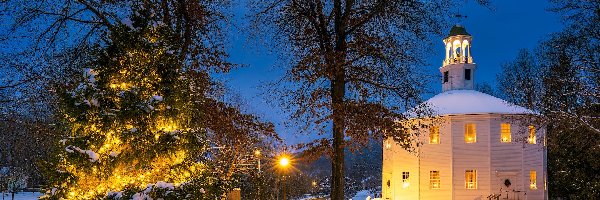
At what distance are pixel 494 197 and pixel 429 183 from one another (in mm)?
3904

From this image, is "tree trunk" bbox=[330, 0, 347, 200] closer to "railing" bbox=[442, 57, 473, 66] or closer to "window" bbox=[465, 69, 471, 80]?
"railing" bbox=[442, 57, 473, 66]

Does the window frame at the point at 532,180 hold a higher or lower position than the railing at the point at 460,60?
lower

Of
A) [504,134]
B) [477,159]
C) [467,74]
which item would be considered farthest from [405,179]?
[467,74]

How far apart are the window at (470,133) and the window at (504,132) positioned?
159 centimetres

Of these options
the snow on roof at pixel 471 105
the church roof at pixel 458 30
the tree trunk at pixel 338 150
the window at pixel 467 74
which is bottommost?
the tree trunk at pixel 338 150

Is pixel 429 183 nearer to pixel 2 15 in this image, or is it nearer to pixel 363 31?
pixel 363 31

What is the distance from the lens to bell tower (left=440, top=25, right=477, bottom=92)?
125 ft

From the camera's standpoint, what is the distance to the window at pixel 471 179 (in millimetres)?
33594

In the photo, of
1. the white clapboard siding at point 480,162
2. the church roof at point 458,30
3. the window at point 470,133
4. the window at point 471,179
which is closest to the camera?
the white clapboard siding at point 480,162

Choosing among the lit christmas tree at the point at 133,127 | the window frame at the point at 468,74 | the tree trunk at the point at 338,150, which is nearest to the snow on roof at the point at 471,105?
→ the window frame at the point at 468,74

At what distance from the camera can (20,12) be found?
12.7 m

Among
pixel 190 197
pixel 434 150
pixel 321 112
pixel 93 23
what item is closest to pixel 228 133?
pixel 321 112

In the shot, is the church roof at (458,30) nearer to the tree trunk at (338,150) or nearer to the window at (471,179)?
the window at (471,179)

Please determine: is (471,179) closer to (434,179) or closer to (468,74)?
(434,179)
